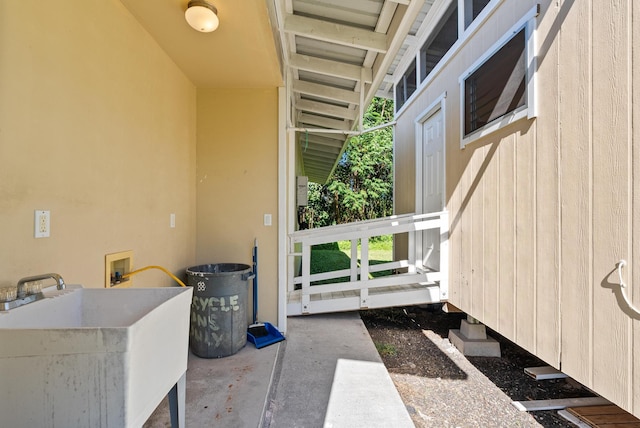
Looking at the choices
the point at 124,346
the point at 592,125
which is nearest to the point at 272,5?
the point at 592,125

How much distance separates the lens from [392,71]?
5.85 m

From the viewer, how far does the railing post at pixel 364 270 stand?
3424 millimetres

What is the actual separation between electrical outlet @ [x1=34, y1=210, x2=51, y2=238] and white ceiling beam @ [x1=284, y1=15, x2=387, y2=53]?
2545 mm

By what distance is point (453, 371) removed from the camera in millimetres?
3010

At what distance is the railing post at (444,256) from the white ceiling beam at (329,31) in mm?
1852

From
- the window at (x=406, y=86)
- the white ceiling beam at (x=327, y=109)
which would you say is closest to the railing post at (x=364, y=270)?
the white ceiling beam at (x=327, y=109)

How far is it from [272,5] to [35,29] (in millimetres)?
1632

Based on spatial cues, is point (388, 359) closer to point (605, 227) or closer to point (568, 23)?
point (605, 227)

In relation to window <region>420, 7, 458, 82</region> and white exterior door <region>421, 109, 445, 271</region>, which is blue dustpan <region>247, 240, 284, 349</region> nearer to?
white exterior door <region>421, 109, 445, 271</region>

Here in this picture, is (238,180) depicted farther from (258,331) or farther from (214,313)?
(258,331)

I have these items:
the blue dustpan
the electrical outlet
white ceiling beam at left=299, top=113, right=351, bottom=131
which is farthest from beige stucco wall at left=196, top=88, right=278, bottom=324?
white ceiling beam at left=299, top=113, right=351, bottom=131

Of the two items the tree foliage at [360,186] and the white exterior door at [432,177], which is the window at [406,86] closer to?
the white exterior door at [432,177]

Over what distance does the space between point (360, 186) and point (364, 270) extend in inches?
445

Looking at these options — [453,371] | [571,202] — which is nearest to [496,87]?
[571,202]
